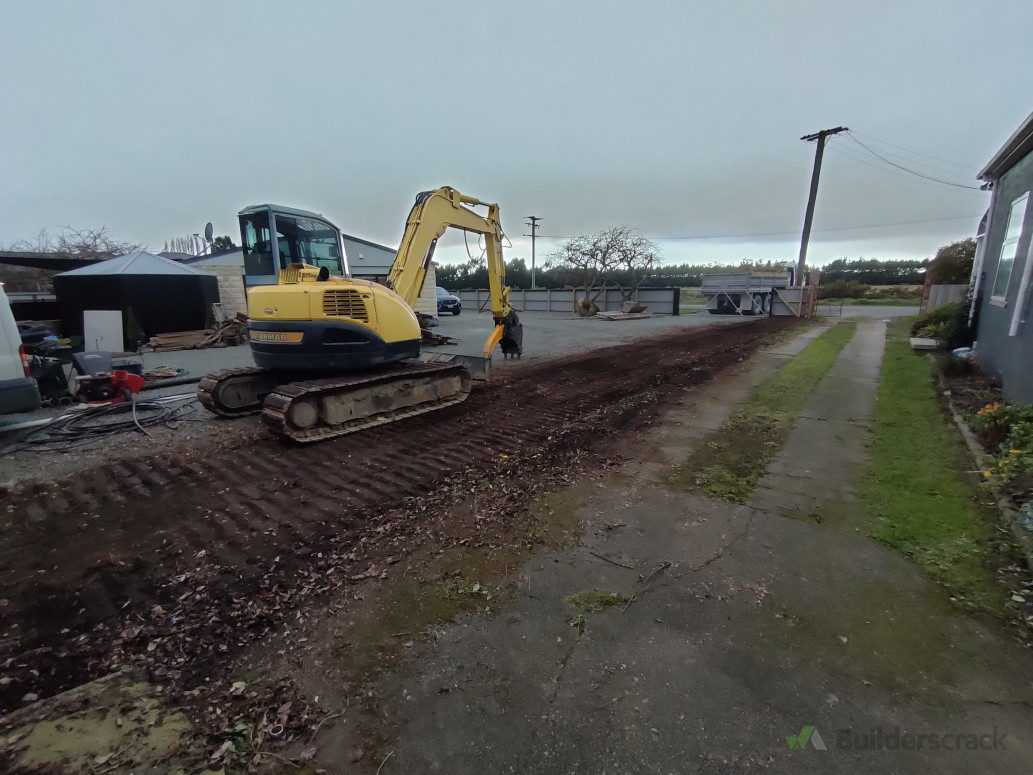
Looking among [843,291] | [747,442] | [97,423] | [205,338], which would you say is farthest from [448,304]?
[843,291]

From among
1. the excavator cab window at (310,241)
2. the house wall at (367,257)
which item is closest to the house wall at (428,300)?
the house wall at (367,257)

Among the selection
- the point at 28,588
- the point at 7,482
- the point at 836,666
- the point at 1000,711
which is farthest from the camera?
the point at 7,482

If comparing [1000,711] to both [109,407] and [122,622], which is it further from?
[109,407]


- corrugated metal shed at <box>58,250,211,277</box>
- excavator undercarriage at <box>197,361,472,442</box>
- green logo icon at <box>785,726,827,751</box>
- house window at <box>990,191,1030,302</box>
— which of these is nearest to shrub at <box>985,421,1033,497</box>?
green logo icon at <box>785,726,827,751</box>


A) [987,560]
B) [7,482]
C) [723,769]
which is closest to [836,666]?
[723,769]

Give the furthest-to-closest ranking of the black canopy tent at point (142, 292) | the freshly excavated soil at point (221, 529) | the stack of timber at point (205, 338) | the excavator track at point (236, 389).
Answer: the black canopy tent at point (142, 292), the stack of timber at point (205, 338), the excavator track at point (236, 389), the freshly excavated soil at point (221, 529)

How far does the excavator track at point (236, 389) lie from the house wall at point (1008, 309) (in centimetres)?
972

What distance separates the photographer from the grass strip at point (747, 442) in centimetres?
459

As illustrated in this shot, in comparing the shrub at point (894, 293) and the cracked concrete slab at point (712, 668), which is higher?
the shrub at point (894, 293)

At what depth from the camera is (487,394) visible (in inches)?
323

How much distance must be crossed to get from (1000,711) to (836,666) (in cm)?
62

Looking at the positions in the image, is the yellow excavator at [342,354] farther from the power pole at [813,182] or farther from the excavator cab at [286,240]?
the power pole at [813,182]

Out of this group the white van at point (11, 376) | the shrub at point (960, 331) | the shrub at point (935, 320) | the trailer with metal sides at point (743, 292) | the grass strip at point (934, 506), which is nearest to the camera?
the grass strip at point (934, 506)

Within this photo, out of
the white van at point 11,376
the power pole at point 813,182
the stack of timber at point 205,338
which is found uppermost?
the power pole at point 813,182
